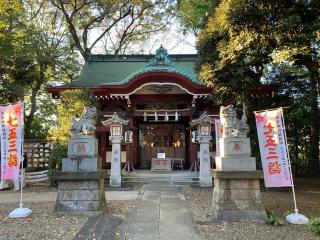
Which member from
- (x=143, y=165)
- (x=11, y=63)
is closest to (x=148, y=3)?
(x=11, y=63)

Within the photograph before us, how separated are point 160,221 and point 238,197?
178cm

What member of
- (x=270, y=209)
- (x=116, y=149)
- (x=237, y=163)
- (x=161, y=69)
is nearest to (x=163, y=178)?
(x=116, y=149)

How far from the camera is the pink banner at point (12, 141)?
28.0 feet

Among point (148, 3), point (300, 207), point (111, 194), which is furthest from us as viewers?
point (148, 3)

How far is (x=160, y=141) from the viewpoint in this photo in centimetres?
1767

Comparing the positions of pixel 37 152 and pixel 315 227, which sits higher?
pixel 37 152

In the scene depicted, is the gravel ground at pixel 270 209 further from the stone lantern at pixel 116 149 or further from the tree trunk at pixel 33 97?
the tree trunk at pixel 33 97

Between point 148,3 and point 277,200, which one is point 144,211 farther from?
point 148,3

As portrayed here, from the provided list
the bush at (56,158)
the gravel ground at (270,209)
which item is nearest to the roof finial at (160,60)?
the bush at (56,158)

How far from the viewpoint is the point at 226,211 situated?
7.34 m

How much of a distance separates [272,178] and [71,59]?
672 inches

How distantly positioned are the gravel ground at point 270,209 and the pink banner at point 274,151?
0.92 meters

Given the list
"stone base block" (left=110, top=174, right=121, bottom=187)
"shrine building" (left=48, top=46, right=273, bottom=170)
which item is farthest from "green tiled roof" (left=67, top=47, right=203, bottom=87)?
"stone base block" (left=110, top=174, right=121, bottom=187)

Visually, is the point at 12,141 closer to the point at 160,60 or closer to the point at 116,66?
the point at 160,60
